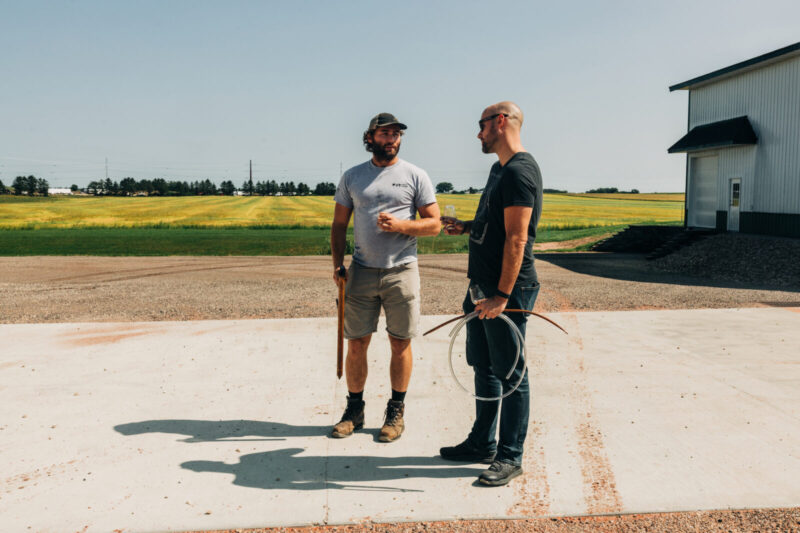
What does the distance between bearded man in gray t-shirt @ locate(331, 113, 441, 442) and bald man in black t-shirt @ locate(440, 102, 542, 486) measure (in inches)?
21.8

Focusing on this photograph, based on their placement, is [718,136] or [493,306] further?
[718,136]

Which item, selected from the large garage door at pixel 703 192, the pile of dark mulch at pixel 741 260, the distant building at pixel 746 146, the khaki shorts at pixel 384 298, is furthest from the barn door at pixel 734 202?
the khaki shorts at pixel 384 298

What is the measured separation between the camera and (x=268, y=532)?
2959 mm

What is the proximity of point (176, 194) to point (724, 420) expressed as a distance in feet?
358

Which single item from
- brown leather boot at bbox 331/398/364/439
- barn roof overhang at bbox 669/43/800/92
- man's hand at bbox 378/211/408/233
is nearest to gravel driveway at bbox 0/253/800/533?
brown leather boot at bbox 331/398/364/439

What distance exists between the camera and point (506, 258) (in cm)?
326

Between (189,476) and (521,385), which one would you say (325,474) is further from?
(521,385)

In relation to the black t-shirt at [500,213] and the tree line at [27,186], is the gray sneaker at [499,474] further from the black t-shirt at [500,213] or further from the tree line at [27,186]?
the tree line at [27,186]

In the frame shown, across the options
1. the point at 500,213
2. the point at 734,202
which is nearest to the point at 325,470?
the point at 500,213

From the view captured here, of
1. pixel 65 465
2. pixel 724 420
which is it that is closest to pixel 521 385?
pixel 724 420

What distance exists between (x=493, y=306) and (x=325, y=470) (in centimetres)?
142

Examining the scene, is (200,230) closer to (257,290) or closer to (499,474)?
(257,290)

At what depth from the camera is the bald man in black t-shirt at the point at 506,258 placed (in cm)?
323

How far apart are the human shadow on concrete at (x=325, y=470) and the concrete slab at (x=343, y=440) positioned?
1 cm
